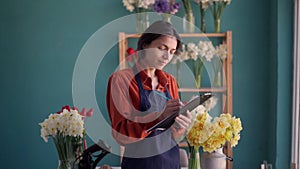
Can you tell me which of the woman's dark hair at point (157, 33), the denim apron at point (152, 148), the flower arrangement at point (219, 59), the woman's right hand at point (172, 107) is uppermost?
the woman's dark hair at point (157, 33)

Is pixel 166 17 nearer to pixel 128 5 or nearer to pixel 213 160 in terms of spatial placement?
pixel 128 5

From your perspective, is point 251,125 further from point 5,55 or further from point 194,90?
point 5,55

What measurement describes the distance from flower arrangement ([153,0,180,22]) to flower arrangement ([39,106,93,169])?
163 cm

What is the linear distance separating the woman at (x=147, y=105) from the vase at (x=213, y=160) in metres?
0.10

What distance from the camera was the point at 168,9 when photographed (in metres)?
2.94

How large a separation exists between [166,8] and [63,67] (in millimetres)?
970

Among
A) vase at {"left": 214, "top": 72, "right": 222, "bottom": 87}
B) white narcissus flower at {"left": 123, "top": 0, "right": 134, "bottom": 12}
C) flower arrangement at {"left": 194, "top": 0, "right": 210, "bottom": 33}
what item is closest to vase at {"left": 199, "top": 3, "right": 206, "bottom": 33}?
flower arrangement at {"left": 194, "top": 0, "right": 210, "bottom": 33}

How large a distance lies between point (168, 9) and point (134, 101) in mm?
1600

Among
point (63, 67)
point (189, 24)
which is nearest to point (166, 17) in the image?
point (189, 24)

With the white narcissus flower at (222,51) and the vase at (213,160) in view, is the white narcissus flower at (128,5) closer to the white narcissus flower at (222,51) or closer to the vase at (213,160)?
the white narcissus flower at (222,51)

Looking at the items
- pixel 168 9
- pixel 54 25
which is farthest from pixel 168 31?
pixel 54 25

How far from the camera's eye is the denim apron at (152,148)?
151 cm

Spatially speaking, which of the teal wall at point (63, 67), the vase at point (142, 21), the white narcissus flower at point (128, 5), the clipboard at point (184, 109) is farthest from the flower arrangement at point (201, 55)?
the clipboard at point (184, 109)

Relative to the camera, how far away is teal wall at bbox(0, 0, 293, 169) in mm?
3109
